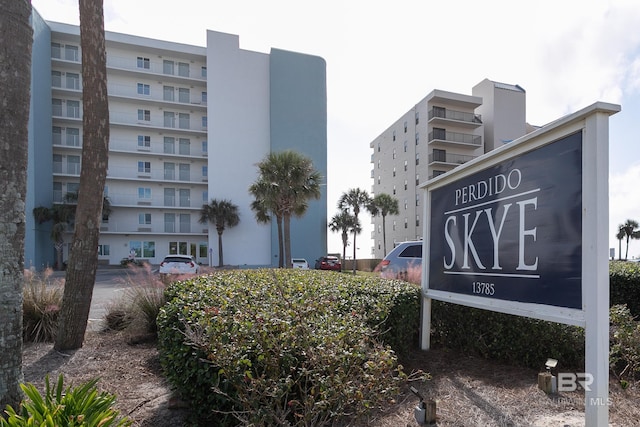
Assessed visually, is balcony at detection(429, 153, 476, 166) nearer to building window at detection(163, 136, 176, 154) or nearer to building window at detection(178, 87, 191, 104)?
building window at detection(178, 87, 191, 104)

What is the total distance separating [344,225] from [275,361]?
38.5 meters

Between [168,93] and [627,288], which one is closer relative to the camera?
[627,288]

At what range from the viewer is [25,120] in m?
2.99

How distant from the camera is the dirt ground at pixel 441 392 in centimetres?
301

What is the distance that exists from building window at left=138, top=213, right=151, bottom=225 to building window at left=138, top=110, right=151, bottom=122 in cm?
1003

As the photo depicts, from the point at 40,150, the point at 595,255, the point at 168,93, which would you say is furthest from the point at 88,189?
the point at 168,93

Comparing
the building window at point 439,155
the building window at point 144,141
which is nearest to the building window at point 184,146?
the building window at point 144,141

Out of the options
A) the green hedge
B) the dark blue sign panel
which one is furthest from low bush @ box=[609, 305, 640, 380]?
the green hedge

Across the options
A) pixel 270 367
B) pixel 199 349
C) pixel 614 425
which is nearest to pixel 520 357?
pixel 614 425

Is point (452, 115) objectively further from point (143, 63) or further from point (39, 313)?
point (39, 313)

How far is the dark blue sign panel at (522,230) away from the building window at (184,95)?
40.3 m

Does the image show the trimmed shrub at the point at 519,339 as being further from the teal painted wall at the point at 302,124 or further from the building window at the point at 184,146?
the building window at the point at 184,146

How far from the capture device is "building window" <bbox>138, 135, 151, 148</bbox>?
124ft

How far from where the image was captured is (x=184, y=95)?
3934 centimetres
